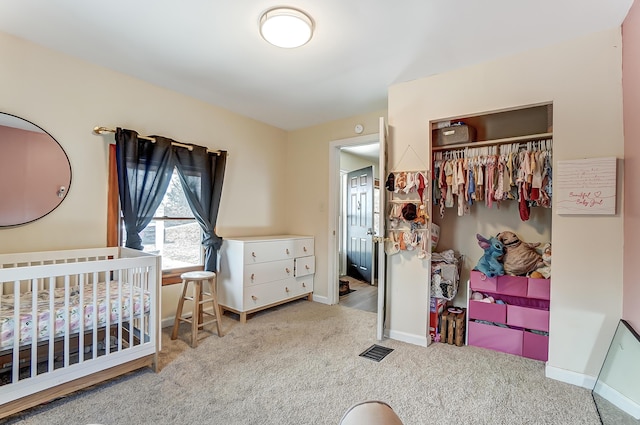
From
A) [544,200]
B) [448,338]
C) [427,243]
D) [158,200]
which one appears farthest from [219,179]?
[544,200]

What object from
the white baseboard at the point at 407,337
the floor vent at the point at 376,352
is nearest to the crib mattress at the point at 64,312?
the floor vent at the point at 376,352

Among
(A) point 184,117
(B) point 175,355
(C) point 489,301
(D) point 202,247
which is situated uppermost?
(A) point 184,117

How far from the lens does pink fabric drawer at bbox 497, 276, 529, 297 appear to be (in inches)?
97.4

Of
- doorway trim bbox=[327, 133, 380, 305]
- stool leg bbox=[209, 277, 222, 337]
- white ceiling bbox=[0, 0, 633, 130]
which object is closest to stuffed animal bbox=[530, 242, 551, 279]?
white ceiling bbox=[0, 0, 633, 130]

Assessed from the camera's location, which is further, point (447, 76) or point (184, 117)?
point (184, 117)

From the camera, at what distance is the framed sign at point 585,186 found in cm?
191

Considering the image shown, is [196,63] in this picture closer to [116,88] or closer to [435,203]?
[116,88]

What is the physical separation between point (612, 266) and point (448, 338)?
1270 millimetres

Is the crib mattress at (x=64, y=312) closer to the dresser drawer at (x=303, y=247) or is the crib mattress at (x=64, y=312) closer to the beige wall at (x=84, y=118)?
the beige wall at (x=84, y=118)

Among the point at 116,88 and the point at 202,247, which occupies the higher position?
the point at 116,88

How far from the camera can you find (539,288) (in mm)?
2402

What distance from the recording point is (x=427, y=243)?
260cm

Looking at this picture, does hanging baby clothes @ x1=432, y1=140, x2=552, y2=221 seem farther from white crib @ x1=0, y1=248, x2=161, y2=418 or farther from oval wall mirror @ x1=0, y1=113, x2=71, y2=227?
oval wall mirror @ x1=0, y1=113, x2=71, y2=227

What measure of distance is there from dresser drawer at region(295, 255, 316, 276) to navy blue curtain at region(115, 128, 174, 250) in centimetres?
168
